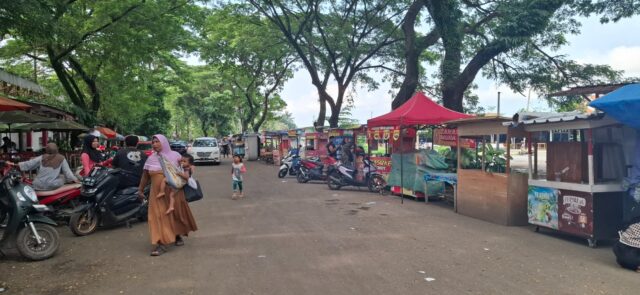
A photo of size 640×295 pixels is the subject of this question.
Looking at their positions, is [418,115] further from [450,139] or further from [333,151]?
[333,151]

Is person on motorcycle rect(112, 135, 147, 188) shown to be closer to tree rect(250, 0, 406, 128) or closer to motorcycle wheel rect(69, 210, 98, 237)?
motorcycle wheel rect(69, 210, 98, 237)

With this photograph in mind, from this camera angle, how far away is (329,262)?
514 centimetres

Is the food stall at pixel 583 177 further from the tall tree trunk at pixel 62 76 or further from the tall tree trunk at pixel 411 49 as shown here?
the tall tree trunk at pixel 62 76

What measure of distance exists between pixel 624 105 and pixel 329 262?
4.14 meters

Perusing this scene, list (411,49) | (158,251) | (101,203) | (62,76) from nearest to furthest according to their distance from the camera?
(158,251) < (101,203) < (411,49) < (62,76)

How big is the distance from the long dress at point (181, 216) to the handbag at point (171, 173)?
18 centimetres

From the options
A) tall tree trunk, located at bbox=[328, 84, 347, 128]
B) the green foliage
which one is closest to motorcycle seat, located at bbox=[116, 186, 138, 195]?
tall tree trunk, located at bbox=[328, 84, 347, 128]

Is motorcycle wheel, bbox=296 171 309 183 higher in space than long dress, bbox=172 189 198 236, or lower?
lower

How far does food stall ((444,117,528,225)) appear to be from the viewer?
7.63 m

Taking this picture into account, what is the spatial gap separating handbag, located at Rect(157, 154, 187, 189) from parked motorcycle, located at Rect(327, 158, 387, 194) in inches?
296

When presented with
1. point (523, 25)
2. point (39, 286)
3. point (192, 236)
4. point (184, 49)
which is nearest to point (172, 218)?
point (192, 236)

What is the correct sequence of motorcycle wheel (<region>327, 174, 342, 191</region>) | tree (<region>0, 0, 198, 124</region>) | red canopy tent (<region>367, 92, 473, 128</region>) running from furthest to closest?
tree (<region>0, 0, 198, 124</region>)
motorcycle wheel (<region>327, 174, 342, 191</region>)
red canopy tent (<region>367, 92, 473, 128</region>)

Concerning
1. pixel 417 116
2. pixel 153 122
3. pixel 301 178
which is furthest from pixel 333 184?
pixel 153 122

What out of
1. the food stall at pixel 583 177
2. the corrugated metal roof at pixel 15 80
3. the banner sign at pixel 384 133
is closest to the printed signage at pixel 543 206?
the food stall at pixel 583 177
